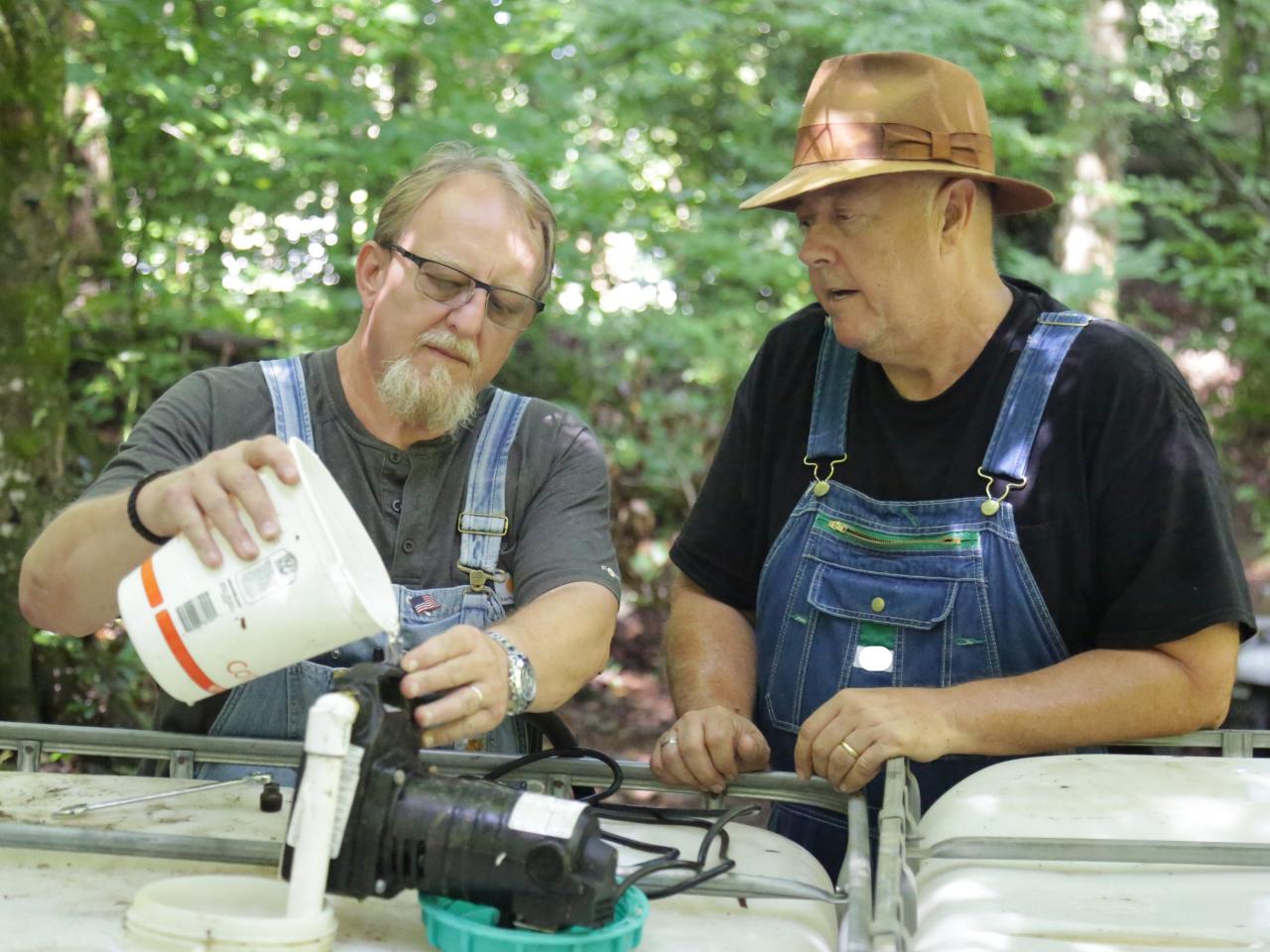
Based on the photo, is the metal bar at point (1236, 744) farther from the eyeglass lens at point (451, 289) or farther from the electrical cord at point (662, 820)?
the eyeglass lens at point (451, 289)

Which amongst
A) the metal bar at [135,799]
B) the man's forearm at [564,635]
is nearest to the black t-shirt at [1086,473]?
the man's forearm at [564,635]

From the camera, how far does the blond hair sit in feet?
8.25

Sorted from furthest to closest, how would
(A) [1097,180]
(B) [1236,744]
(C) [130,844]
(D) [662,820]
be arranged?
(A) [1097,180] < (B) [1236,744] < (D) [662,820] < (C) [130,844]

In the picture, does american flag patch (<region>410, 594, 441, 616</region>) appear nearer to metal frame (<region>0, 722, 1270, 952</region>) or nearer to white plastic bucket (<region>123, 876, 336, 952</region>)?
metal frame (<region>0, 722, 1270, 952</region>)

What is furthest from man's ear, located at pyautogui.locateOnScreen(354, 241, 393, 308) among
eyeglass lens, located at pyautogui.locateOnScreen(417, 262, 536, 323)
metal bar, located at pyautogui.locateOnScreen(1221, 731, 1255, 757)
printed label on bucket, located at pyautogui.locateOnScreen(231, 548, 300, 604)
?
metal bar, located at pyautogui.locateOnScreen(1221, 731, 1255, 757)

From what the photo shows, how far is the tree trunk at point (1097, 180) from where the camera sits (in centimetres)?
770

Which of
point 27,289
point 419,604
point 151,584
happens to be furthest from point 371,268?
point 27,289

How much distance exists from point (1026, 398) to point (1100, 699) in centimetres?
54

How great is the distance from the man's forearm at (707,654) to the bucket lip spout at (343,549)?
922 mm

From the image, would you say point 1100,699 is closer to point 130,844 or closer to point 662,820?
point 662,820

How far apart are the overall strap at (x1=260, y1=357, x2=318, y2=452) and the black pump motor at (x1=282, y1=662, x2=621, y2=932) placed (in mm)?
1127

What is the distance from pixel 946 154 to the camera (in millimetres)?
2525

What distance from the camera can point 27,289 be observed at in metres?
4.12

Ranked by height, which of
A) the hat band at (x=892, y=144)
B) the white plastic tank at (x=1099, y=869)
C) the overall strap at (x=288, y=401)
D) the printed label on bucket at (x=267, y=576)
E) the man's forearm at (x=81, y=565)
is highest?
the hat band at (x=892, y=144)
